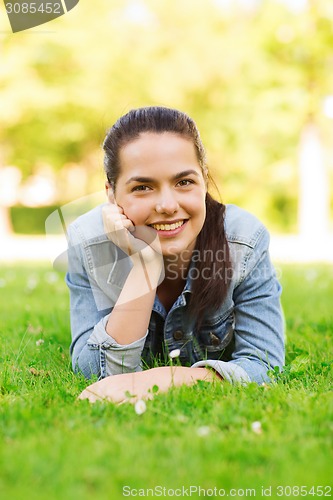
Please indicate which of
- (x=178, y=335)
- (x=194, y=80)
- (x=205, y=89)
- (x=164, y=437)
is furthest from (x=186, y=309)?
(x=205, y=89)

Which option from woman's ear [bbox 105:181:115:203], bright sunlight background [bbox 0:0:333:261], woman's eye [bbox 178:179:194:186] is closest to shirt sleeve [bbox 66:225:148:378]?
woman's ear [bbox 105:181:115:203]

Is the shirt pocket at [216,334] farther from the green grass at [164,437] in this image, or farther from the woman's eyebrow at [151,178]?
the woman's eyebrow at [151,178]

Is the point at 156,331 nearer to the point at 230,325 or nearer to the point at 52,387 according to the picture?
the point at 230,325

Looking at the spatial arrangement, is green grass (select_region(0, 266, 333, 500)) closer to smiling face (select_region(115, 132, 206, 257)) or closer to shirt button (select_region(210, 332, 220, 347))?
shirt button (select_region(210, 332, 220, 347))

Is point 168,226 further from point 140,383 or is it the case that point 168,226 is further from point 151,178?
point 140,383

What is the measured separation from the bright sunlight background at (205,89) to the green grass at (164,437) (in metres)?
11.7

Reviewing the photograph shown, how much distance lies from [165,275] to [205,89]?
18589 millimetres

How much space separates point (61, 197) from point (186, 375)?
2404 cm

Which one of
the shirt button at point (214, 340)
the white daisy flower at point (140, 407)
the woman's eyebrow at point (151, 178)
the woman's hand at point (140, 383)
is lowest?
the white daisy flower at point (140, 407)

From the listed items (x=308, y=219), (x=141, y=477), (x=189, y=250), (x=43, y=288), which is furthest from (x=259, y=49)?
(x=141, y=477)

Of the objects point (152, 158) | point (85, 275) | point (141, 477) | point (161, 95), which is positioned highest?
point (161, 95)

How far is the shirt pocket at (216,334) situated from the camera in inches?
131

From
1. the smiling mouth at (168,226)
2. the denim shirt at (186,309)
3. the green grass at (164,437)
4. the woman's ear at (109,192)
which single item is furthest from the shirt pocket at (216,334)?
the woman's ear at (109,192)

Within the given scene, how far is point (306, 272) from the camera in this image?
8211mm
